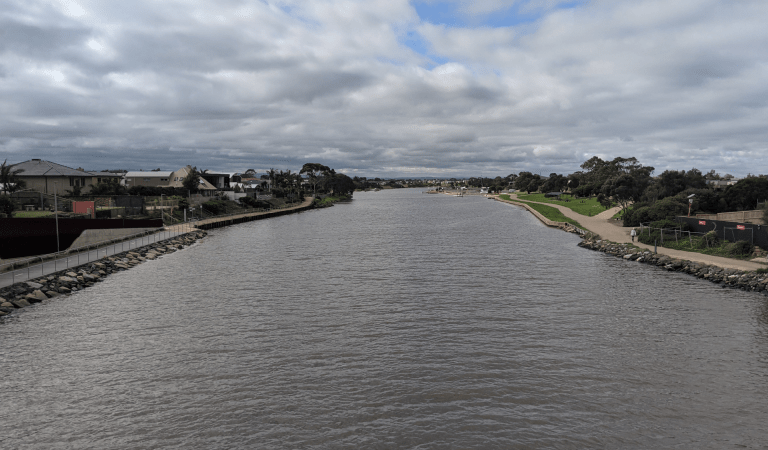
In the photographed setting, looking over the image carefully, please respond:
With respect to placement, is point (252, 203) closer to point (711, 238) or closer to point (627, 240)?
point (627, 240)

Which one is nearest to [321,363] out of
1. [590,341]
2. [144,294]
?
[590,341]

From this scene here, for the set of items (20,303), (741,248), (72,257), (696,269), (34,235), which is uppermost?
(34,235)

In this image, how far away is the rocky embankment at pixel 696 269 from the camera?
29.4 m

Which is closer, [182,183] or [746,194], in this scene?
[746,194]

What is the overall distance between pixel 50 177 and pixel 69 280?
54.3 metres

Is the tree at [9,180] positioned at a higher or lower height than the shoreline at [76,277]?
higher

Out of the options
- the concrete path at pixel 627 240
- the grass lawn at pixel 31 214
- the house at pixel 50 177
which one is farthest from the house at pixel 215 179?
the concrete path at pixel 627 240

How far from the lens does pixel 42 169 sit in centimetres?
7581

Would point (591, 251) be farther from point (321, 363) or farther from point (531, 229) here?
point (321, 363)

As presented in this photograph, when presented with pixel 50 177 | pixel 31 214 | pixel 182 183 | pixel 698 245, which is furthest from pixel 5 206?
pixel 698 245

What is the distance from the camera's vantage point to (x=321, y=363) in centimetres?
1758

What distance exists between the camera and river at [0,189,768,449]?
1310 centimetres

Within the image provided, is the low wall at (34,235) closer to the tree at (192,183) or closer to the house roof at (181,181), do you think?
the tree at (192,183)

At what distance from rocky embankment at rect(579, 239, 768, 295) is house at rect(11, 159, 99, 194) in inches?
2934
